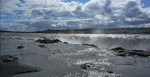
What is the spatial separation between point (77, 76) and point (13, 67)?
722 centimetres

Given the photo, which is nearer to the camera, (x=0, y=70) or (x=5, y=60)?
(x=0, y=70)

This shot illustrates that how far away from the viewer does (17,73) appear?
59.8ft

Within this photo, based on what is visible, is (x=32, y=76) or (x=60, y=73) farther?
(x=60, y=73)

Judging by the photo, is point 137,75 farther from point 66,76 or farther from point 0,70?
point 0,70

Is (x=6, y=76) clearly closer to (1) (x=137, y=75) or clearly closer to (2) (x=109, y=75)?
(2) (x=109, y=75)

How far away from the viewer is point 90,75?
61.7 ft

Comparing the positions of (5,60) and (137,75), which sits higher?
(5,60)

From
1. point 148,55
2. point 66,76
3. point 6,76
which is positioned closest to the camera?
point 6,76

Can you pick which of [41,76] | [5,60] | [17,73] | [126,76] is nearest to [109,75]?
[126,76]

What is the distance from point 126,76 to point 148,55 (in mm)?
19607

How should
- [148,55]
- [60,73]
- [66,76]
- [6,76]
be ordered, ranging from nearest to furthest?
[6,76] < [66,76] < [60,73] < [148,55]

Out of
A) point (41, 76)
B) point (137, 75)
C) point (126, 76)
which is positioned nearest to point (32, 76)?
point (41, 76)

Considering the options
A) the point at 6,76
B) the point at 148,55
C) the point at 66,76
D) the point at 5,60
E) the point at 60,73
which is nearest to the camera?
the point at 6,76

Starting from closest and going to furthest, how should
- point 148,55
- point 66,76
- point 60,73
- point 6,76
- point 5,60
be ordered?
point 6,76
point 66,76
point 60,73
point 5,60
point 148,55
